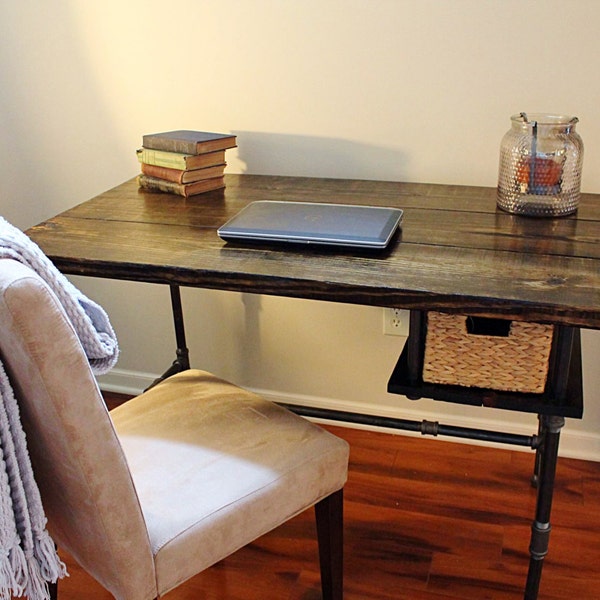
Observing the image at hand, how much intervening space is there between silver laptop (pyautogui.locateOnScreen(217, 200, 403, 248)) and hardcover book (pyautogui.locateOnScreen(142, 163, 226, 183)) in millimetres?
203

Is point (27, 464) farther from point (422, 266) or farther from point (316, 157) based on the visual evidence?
point (316, 157)

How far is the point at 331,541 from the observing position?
1.34 m

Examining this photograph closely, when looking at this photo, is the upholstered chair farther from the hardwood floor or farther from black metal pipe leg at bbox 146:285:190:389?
black metal pipe leg at bbox 146:285:190:389

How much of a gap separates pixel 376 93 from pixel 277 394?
0.84m

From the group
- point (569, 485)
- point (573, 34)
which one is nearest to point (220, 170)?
point (573, 34)

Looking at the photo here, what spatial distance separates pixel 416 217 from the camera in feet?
4.67

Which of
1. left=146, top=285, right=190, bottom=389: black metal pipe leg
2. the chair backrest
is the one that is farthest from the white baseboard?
the chair backrest

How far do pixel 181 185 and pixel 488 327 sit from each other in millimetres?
697

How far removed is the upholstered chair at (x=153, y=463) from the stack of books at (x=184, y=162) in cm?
40

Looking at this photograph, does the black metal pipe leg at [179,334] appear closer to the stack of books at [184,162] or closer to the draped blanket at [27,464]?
the stack of books at [184,162]

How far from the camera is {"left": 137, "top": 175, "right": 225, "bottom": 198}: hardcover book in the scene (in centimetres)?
158

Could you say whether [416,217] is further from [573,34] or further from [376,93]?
[573,34]

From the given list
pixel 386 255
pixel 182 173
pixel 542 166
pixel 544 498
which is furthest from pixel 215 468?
pixel 542 166

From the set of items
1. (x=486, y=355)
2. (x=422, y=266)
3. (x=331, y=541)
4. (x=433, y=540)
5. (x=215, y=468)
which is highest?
(x=422, y=266)
